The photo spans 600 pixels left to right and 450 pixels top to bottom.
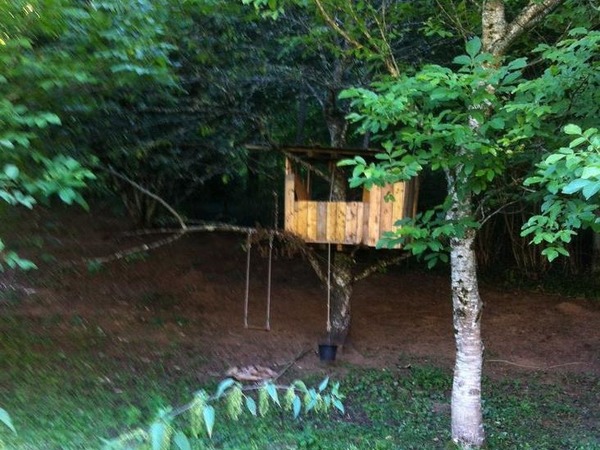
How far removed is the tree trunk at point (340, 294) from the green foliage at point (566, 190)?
13.9ft

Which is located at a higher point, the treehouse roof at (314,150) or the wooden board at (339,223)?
the treehouse roof at (314,150)

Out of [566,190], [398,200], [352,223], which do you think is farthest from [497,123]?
[352,223]

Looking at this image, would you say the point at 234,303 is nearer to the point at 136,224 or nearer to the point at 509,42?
the point at 136,224

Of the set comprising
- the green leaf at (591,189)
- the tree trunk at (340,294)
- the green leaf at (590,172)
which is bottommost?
the tree trunk at (340,294)

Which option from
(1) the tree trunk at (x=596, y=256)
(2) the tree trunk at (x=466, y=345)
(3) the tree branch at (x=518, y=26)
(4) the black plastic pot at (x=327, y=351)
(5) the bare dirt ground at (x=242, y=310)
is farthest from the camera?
(1) the tree trunk at (x=596, y=256)

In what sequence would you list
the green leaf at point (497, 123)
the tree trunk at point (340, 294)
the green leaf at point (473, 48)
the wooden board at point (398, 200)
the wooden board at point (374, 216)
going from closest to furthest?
the green leaf at point (497, 123) < the green leaf at point (473, 48) < the wooden board at point (398, 200) < the wooden board at point (374, 216) < the tree trunk at point (340, 294)

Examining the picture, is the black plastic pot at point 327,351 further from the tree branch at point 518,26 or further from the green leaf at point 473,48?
the green leaf at point 473,48

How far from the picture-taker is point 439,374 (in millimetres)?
8305

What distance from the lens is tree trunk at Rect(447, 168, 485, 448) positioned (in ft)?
19.5

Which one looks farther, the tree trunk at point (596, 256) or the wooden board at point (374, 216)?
the tree trunk at point (596, 256)

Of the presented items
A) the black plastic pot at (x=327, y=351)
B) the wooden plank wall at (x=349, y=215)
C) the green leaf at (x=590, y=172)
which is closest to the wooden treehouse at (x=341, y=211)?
the wooden plank wall at (x=349, y=215)

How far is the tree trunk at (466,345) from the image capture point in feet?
19.5

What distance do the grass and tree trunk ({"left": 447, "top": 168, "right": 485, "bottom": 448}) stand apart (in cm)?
28

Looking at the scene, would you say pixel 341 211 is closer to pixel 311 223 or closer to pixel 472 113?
pixel 311 223
